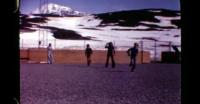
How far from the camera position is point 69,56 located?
22.5 metres

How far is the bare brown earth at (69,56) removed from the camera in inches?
836

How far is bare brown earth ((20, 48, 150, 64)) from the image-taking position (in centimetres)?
2123

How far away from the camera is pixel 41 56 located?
70.7ft
